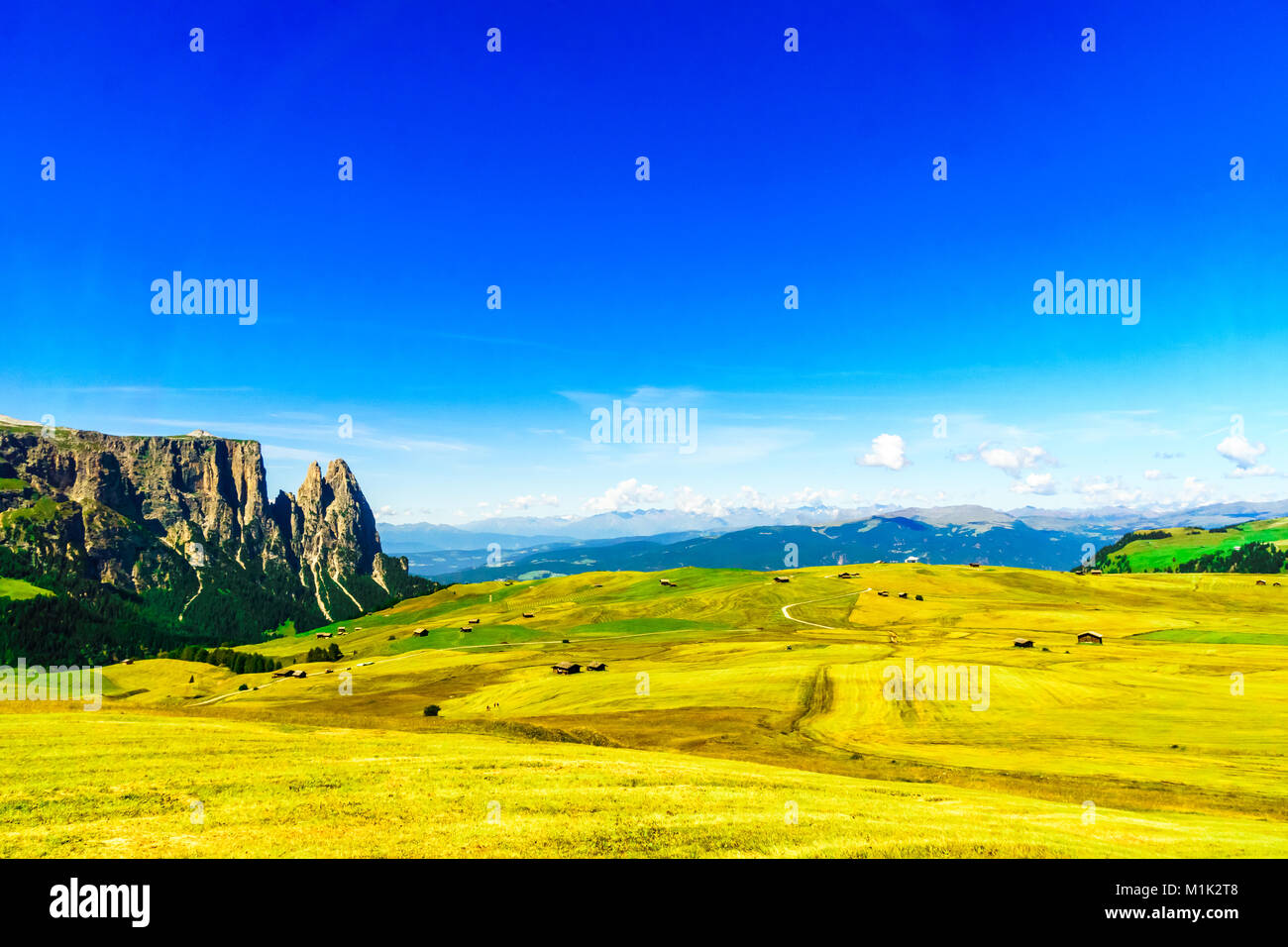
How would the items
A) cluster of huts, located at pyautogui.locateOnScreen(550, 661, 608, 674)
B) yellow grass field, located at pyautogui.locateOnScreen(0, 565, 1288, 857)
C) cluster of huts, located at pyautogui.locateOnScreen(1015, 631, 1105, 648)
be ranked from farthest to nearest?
cluster of huts, located at pyautogui.locateOnScreen(1015, 631, 1105, 648), cluster of huts, located at pyautogui.locateOnScreen(550, 661, 608, 674), yellow grass field, located at pyautogui.locateOnScreen(0, 565, 1288, 857)

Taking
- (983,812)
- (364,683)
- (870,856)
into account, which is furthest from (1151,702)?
(364,683)

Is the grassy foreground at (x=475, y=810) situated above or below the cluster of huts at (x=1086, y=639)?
above

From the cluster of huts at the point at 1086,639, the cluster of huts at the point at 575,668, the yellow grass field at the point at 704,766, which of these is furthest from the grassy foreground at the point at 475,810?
the cluster of huts at the point at 1086,639

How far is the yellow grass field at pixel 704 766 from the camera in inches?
879

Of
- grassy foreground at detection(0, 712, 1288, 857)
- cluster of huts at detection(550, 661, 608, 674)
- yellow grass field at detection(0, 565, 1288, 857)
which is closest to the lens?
grassy foreground at detection(0, 712, 1288, 857)

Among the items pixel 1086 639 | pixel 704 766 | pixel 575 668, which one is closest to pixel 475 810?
pixel 704 766

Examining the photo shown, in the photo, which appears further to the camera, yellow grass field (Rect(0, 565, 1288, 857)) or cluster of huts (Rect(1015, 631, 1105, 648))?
cluster of huts (Rect(1015, 631, 1105, 648))

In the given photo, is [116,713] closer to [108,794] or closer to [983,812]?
[108,794]

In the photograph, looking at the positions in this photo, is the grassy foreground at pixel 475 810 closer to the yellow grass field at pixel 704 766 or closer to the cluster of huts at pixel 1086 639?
the yellow grass field at pixel 704 766

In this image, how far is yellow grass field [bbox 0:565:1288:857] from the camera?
73.3 ft

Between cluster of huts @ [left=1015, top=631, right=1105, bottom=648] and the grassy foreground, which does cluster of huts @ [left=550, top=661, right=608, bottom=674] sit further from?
cluster of huts @ [left=1015, top=631, right=1105, bottom=648]

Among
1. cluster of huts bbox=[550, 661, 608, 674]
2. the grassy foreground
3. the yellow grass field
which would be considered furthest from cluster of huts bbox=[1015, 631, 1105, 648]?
the grassy foreground

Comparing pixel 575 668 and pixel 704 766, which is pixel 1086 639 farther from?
pixel 704 766

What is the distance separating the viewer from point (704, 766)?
43344 mm
